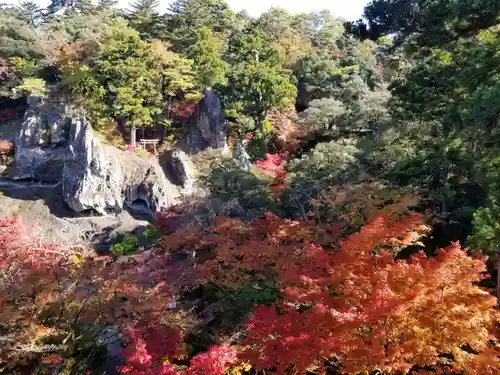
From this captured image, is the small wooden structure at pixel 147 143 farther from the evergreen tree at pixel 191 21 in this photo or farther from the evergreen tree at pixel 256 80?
the evergreen tree at pixel 191 21

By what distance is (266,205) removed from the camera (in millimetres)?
17219

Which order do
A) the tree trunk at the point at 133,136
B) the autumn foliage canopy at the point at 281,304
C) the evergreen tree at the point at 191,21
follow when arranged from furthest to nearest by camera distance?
the evergreen tree at the point at 191,21 → the tree trunk at the point at 133,136 → the autumn foliage canopy at the point at 281,304

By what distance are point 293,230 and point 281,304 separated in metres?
2.96

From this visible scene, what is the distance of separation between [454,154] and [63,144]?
868 inches

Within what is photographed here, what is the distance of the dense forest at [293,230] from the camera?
23.2 ft

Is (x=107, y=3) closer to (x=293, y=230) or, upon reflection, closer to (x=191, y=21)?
(x=191, y=21)

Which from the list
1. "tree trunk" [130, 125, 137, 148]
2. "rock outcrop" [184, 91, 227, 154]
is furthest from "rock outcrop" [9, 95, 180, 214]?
"rock outcrop" [184, 91, 227, 154]

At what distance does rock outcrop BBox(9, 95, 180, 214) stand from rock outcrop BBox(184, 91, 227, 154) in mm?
3465

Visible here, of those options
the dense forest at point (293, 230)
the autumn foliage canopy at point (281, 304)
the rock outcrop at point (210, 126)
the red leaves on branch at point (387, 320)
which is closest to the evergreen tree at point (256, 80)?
the dense forest at point (293, 230)

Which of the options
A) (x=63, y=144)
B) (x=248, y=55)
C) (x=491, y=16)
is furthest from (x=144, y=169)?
(x=491, y=16)

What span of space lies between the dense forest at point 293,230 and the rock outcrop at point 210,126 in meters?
0.71

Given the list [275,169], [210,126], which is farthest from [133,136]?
[275,169]

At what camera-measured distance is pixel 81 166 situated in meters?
23.1

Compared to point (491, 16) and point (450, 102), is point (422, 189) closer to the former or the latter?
point (450, 102)
